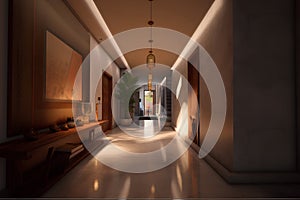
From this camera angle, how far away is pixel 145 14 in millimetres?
3738

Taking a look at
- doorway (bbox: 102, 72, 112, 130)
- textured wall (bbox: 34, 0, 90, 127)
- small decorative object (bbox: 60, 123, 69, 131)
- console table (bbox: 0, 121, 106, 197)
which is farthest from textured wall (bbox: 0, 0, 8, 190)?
doorway (bbox: 102, 72, 112, 130)

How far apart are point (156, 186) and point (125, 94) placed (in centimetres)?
652

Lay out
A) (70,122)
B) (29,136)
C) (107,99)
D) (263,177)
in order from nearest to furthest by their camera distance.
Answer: (29,136)
(263,177)
(70,122)
(107,99)

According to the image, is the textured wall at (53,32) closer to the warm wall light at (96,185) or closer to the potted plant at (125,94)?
the warm wall light at (96,185)

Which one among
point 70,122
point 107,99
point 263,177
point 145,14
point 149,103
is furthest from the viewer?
point 149,103

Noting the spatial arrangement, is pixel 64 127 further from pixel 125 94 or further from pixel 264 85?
pixel 125 94

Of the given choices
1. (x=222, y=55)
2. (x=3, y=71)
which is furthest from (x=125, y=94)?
(x=3, y=71)

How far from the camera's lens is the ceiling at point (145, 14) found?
10.9 feet

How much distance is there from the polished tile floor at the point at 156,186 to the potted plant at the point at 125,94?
5.57m

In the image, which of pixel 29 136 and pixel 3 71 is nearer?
pixel 3 71

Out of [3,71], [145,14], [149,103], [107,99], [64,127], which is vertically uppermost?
[145,14]

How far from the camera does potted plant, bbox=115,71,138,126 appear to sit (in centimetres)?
841

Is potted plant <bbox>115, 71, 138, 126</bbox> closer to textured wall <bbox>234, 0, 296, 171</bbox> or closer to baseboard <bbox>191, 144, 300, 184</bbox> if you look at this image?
textured wall <bbox>234, 0, 296, 171</bbox>

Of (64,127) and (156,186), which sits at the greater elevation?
(64,127)
